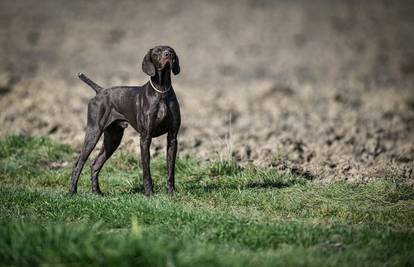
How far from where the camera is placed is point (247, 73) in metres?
27.5

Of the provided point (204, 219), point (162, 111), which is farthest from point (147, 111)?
point (204, 219)

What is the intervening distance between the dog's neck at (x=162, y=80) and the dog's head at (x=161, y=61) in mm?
57

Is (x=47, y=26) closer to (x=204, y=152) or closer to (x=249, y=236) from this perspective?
(x=204, y=152)

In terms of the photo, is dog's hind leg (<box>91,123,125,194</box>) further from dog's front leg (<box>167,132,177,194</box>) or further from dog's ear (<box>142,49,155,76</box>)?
dog's ear (<box>142,49,155,76</box>)

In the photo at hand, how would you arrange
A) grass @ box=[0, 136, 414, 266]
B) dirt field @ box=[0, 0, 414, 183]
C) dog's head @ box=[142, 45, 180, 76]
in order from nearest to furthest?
grass @ box=[0, 136, 414, 266] → dog's head @ box=[142, 45, 180, 76] → dirt field @ box=[0, 0, 414, 183]

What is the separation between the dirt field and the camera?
1371 cm

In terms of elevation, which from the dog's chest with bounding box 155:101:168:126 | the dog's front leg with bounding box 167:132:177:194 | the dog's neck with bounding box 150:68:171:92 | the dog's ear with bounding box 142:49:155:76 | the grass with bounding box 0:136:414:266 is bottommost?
the grass with bounding box 0:136:414:266

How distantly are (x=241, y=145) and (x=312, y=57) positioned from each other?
707 inches

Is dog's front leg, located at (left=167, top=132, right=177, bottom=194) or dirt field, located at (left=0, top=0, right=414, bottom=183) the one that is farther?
dirt field, located at (left=0, top=0, right=414, bottom=183)

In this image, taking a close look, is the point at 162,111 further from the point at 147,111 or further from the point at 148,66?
the point at 148,66

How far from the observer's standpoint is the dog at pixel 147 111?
31.6 feet

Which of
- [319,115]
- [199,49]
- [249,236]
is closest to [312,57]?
[199,49]

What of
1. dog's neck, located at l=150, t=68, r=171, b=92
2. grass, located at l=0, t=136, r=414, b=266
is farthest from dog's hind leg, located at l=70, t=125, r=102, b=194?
dog's neck, located at l=150, t=68, r=171, b=92

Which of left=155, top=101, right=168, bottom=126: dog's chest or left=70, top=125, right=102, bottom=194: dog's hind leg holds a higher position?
A: left=155, top=101, right=168, bottom=126: dog's chest
